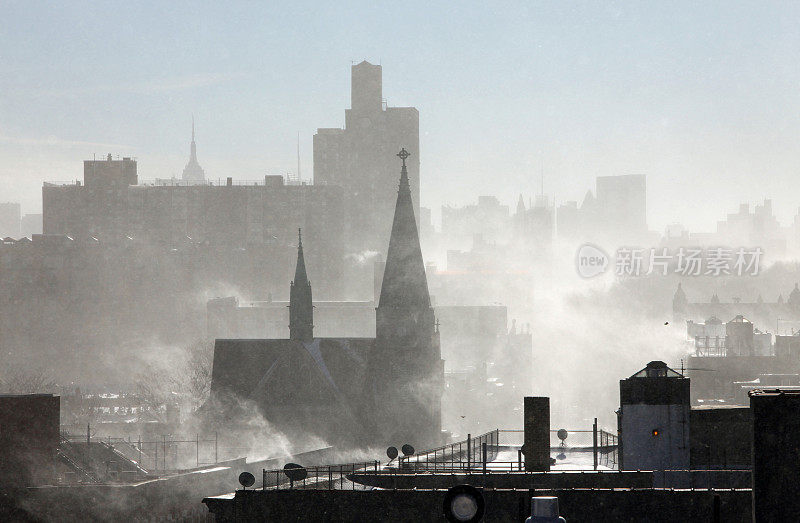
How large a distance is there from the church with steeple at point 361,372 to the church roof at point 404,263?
7cm

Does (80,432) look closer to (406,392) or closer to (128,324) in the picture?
(406,392)

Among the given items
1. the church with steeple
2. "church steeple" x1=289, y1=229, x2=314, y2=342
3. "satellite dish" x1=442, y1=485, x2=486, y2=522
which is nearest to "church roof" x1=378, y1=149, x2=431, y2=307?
the church with steeple

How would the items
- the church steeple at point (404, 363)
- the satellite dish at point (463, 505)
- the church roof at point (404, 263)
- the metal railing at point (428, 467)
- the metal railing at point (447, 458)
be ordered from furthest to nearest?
the church steeple at point (404, 363) < the church roof at point (404, 263) < the metal railing at point (447, 458) < the metal railing at point (428, 467) < the satellite dish at point (463, 505)

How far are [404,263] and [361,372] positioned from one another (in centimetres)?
1048

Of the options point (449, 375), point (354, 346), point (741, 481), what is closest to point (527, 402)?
point (741, 481)

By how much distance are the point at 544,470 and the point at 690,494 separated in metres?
7.29

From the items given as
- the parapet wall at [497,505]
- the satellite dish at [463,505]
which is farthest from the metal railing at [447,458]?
the satellite dish at [463,505]

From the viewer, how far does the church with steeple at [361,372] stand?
7731 cm

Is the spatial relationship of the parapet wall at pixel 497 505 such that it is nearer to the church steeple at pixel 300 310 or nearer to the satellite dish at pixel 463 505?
the satellite dish at pixel 463 505

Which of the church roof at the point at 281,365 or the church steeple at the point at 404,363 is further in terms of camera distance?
the church roof at the point at 281,365

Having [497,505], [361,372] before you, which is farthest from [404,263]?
[497,505]

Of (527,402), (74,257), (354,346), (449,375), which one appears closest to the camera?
(527,402)

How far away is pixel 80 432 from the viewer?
327ft

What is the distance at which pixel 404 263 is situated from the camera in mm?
76438
